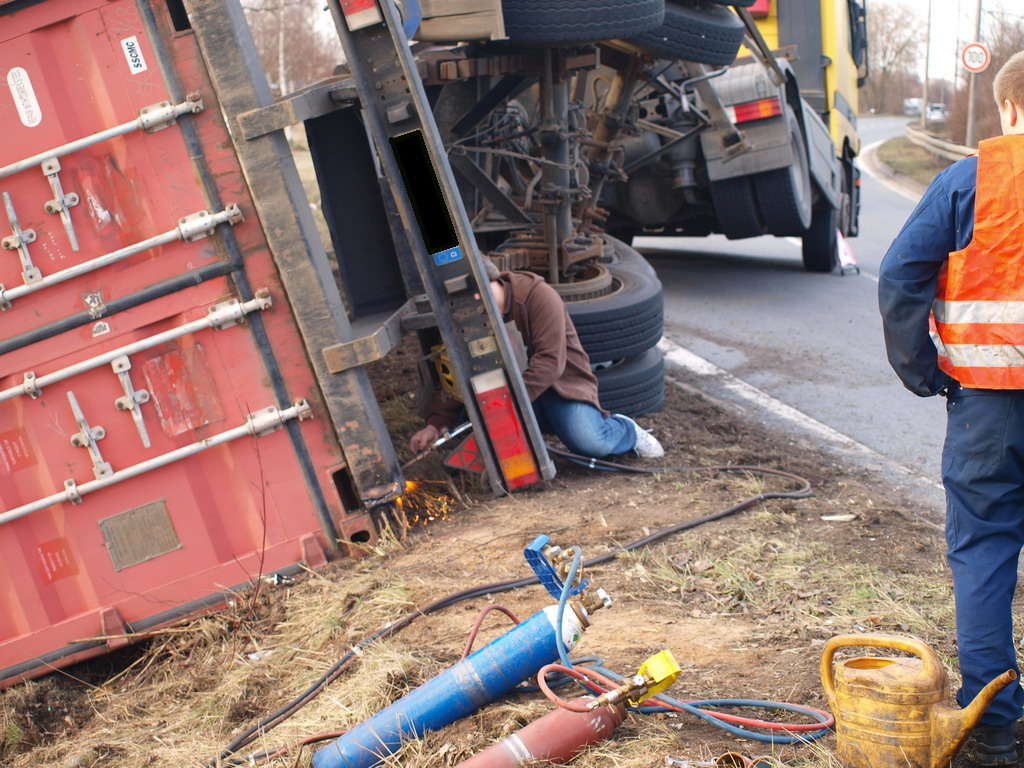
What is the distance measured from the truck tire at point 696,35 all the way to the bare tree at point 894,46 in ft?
200

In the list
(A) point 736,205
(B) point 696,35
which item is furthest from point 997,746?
(A) point 736,205

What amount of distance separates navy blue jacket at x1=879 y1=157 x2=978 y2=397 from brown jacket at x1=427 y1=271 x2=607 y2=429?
2.44 metres

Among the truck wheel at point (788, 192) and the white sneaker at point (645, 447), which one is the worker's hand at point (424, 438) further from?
the truck wheel at point (788, 192)

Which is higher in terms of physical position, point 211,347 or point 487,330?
point 211,347

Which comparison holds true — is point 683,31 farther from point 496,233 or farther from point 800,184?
point 800,184

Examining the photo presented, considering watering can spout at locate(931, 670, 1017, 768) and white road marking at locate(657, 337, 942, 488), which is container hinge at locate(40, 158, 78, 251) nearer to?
watering can spout at locate(931, 670, 1017, 768)

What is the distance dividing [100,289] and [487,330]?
5.26 feet

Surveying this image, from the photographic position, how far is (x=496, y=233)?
7145 millimetres

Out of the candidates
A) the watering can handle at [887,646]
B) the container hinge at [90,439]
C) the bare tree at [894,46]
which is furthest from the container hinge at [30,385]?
the bare tree at [894,46]

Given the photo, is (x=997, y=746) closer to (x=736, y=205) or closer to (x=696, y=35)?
(x=696, y=35)

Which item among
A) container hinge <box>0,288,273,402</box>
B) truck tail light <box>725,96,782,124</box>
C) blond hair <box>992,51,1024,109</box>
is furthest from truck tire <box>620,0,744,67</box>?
blond hair <box>992,51,1024,109</box>

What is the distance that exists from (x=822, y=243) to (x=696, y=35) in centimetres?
513

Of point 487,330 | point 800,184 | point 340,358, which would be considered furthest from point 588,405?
point 800,184

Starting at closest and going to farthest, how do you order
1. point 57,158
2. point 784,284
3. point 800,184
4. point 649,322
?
1. point 57,158
2. point 649,322
3. point 800,184
4. point 784,284
